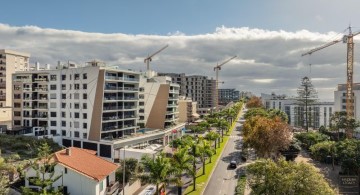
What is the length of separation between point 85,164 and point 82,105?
126ft

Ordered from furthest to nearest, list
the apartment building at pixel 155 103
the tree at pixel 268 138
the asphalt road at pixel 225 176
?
the apartment building at pixel 155 103
the tree at pixel 268 138
the asphalt road at pixel 225 176

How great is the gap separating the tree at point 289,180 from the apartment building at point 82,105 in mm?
51612

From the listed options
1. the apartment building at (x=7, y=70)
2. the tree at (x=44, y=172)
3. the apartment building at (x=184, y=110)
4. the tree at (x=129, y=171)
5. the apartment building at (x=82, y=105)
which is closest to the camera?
the tree at (x=44, y=172)

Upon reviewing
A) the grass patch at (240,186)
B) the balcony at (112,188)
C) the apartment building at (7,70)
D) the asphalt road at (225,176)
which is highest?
the apartment building at (7,70)

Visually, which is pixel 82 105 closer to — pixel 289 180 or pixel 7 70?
pixel 289 180

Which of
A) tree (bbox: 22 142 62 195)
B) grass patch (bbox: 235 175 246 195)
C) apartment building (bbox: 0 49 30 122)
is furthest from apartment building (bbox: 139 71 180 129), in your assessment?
tree (bbox: 22 142 62 195)

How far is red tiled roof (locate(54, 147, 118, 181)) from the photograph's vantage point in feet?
145

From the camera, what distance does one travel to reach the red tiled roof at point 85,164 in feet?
145

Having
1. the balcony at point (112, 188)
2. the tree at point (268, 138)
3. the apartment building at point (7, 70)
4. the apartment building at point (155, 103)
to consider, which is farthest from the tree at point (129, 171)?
the apartment building at point (7, 70)

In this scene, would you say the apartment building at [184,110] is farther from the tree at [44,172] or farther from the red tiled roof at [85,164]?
the tree at [44,172]

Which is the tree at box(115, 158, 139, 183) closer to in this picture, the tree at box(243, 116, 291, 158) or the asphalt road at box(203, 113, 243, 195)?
the asphalt road at box(203, 113, 243, 195)

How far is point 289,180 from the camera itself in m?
30.3

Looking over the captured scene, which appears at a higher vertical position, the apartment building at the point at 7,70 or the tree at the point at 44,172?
the apartment building at the point at 7,70

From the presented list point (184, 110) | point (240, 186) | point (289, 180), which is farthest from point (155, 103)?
point (289, 180)
